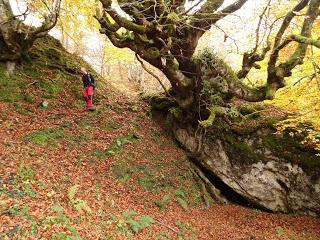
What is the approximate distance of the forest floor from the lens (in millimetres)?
7094

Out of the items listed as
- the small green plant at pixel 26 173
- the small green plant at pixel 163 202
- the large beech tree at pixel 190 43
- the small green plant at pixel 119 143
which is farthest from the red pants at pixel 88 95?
the small green plant at pixel 163 202

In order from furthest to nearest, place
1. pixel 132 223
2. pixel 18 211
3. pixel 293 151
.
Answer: pixel 293 151 → pixel 132 223 → pixel 18 211

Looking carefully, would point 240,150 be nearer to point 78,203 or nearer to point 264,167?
point 264,167

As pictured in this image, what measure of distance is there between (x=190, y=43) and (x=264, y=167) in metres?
6.31

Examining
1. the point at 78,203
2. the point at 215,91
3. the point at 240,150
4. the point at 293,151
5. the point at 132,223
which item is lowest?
the point at 132,223

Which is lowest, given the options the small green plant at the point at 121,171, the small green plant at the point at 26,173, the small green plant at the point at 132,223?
the small green plant at the point at 132,223

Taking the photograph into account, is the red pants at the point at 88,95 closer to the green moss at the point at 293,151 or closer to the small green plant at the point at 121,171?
the small green plant at the point at 121,171

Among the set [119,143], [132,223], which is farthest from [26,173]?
[119,143]

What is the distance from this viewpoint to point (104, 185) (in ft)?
31.4

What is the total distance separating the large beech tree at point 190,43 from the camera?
978 centimetres

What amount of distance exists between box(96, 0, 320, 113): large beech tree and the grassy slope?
10.4ft

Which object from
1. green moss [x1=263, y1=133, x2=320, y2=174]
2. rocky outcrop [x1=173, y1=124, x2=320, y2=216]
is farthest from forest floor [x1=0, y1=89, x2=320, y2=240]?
green moss [x1=263, y1=133, x2=320, y2=174]

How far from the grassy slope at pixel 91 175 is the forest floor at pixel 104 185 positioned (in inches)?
1.3

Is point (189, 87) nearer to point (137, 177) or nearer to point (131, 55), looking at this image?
point (137, 177)
